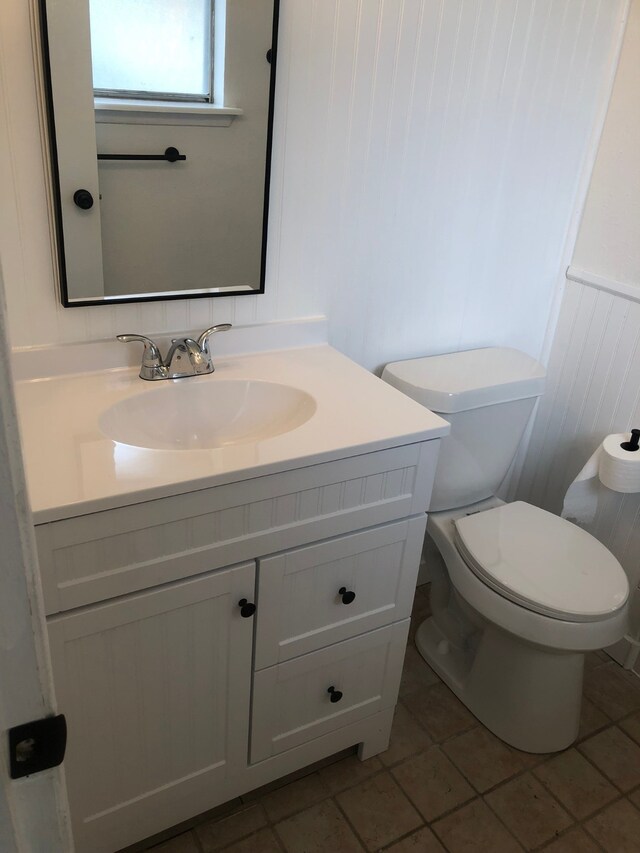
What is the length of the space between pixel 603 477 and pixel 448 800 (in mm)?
863

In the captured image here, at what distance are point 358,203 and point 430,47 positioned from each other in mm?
362

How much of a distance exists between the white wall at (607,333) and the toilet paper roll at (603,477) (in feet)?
0.19

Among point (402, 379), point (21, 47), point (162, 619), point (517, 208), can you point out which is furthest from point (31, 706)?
point (517, 208)

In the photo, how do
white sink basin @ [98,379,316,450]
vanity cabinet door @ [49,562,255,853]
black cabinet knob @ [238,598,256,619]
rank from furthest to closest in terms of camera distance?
white sink basin @ [98,379,316,450] → black cabinet knob @ [238,598,256,619] → vanity cabinet door @ [49,562,255,853]

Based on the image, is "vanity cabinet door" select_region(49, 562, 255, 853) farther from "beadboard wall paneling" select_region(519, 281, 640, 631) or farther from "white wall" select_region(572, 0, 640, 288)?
"white wall" select_region(572, 0, 640, 288)

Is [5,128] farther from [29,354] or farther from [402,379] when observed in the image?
[402,379]

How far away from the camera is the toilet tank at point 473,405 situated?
5.84 feet

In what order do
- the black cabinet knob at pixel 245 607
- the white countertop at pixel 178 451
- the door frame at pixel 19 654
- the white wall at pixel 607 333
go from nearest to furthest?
the door frame at pixel 19 654, the white countertop at pixel 178 451, the black cabinet knob at pixel 245 607, the white wall at pixel 607 333

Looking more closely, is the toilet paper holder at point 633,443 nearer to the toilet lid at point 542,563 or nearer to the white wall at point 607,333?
the white wall at point 607,333

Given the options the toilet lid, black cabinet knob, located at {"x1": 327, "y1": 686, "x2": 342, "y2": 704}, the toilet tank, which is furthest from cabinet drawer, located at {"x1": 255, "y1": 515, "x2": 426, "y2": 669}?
the toilet tank

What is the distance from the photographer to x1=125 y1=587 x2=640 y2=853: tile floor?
1.58 meters

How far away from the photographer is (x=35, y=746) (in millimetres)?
552

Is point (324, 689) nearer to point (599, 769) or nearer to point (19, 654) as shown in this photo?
point (599, 769)

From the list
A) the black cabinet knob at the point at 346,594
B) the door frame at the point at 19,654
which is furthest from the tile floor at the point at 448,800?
the door frame at the point at 19,654
